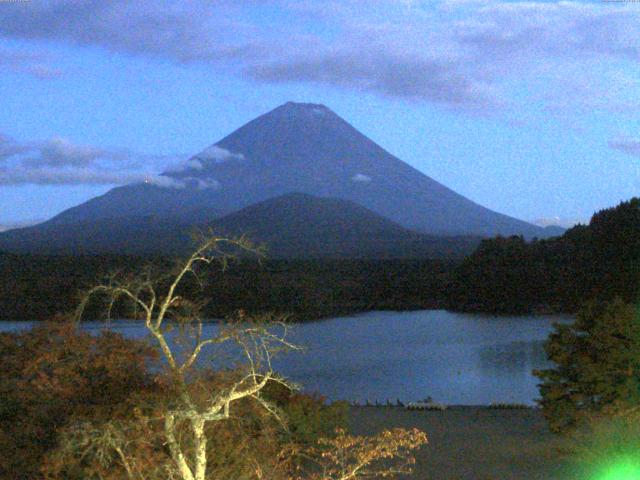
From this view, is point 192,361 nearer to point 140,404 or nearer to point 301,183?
point 140,404

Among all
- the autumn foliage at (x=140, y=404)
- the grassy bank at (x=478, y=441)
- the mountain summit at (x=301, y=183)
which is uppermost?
the mountain summit at (x=301, y=183)

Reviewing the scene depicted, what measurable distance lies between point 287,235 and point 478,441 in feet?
188

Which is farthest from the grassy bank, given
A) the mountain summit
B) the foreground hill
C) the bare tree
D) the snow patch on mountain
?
the snow patch on mountain

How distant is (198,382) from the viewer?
6289 millimetres

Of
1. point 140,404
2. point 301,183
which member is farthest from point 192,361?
point 301,183

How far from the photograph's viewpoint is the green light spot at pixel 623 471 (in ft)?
Result: 24.9

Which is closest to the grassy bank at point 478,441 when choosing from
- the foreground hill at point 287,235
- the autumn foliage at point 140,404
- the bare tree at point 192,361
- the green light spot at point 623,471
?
the green light spot at point 623,471

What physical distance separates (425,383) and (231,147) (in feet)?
271

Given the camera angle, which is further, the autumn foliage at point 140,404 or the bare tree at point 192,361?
the autumn foliage at point 140,404

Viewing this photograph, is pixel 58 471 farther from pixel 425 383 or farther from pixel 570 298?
pixel 570 298

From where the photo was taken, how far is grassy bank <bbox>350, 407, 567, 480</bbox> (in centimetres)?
935

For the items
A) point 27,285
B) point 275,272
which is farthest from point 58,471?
point 275,272

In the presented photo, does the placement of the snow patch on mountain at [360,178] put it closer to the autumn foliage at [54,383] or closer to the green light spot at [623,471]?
the green light spot at [623,471]

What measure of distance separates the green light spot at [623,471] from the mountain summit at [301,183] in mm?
77715
